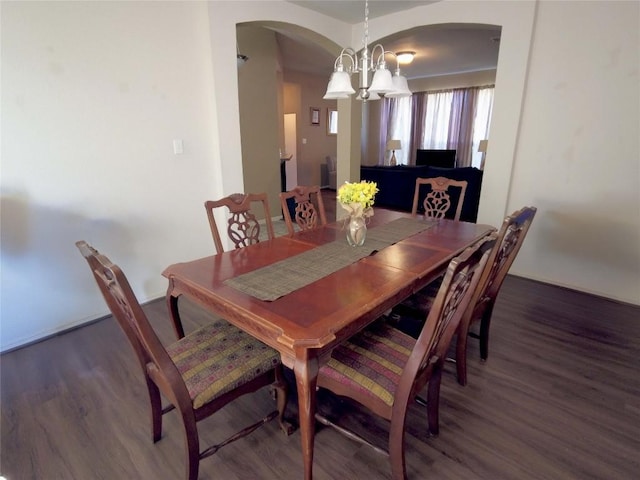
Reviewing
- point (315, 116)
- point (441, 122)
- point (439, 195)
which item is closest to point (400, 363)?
point (439, 195)

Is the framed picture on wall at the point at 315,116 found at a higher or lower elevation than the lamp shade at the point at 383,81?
higher

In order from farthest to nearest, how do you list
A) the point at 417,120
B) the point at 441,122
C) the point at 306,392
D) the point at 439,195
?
the point at 417,120
the point at 441,122
the point at 439,195
the point at 306,392

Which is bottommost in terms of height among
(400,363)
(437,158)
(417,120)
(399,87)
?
(400,363)

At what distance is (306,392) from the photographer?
1157 mm

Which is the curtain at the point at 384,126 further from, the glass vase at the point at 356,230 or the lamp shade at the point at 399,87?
the glass vase at the point at 356,230

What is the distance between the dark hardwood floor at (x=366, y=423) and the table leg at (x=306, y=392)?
268 mm

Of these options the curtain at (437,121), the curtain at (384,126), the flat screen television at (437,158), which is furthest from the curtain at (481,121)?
the curtain at (384,126)

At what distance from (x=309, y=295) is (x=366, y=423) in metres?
0.76

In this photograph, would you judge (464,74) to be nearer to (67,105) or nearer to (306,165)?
(306,165)

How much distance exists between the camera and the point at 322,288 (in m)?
1.42

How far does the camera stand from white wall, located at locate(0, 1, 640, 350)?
85.8 inches

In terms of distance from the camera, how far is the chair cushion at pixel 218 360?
126 cm

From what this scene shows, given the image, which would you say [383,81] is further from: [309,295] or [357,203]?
[309,295]

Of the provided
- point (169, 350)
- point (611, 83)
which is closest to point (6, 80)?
point (169, 350)
